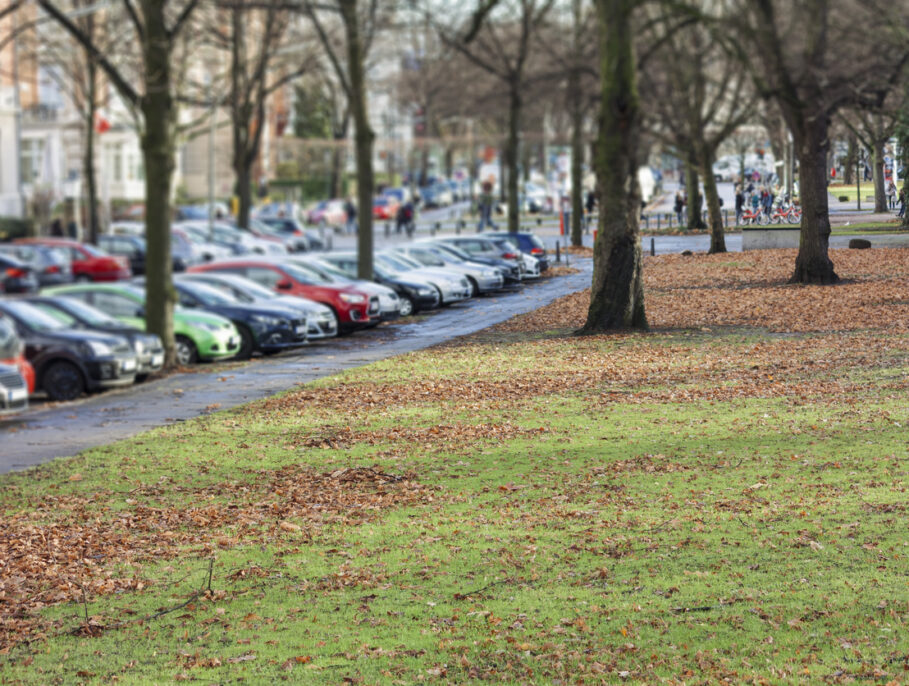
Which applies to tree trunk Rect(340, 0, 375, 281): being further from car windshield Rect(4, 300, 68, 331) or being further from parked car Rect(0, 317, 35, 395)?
parked car Rect(0, 317, 35, 395)

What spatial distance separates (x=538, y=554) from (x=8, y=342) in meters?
13.3

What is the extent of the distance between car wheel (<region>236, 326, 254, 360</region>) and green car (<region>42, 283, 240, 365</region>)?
304mm

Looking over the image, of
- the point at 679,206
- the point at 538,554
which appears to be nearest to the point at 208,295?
the point at 538,554

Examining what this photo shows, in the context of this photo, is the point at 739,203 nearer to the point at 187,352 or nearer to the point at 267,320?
the point at 267,320

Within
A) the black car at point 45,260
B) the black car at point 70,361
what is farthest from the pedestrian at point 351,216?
the black car at point 70,361

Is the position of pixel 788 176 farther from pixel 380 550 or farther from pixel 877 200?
pixel 380 550

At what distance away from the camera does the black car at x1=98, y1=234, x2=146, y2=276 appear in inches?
1905

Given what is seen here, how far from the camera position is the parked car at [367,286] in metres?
29.3

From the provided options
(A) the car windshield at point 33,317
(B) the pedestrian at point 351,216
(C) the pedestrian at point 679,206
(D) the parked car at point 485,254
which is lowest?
(A) the car windshield at point 33,317

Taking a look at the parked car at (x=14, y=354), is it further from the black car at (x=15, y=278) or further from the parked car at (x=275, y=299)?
the black car at (x=15, y=278)

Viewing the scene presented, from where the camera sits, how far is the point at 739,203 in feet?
125

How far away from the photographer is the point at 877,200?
30.8 metres

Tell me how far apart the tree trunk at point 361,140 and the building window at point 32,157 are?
43883 millimetres

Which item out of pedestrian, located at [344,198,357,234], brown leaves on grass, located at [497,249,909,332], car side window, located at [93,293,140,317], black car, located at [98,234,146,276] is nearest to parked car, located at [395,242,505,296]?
brown leaves on grass, located at [497,249,909,332]
